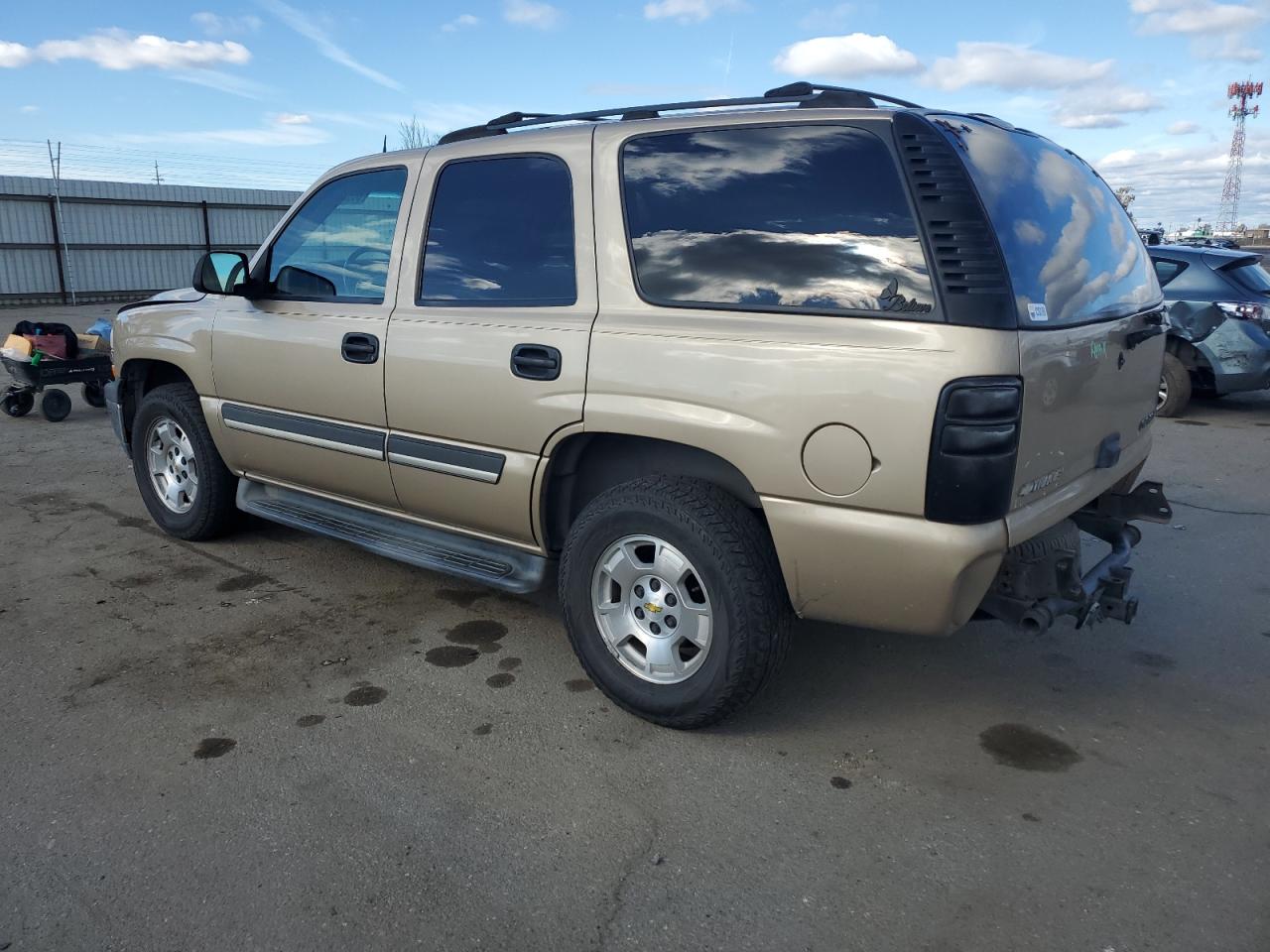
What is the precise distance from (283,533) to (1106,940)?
175 inches

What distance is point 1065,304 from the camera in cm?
295

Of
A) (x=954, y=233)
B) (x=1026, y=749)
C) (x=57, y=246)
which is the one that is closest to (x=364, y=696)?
(x=1026, y=749)

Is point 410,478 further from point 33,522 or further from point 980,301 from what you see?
point 33,522

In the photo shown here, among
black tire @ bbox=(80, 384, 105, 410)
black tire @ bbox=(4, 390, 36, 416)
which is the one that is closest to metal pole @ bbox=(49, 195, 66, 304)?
black tire @ bbox=(80, 384, 105, 410)

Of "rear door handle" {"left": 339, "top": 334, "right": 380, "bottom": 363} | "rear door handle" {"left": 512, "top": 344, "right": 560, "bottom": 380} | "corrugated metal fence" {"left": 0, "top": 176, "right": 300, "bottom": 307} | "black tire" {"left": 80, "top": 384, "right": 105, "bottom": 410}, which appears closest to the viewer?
"rear door handle" {"left": 512, "top": 344, "right": 560, "bottom": 380}

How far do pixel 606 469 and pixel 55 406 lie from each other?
739cm

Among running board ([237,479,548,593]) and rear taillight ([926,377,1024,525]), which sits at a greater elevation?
rear taillight ([926,377,1024,525])

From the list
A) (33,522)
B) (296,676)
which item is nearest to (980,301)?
(296,676)

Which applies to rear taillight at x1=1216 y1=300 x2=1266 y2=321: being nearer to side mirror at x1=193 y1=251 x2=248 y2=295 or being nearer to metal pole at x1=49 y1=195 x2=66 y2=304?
side mirror at x1=193 y1=251 x2=248 y2=295

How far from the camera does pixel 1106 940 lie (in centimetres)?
235

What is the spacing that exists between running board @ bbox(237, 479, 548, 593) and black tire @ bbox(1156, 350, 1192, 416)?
739 cm

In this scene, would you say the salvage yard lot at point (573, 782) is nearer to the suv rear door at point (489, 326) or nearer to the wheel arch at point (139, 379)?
the suv rear door at point (489, 326)

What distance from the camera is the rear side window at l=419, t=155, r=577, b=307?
3518 mm

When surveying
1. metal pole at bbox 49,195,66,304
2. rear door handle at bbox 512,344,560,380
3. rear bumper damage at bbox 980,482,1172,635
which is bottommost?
rear bumper damage at bbox 980,482,1172,635
